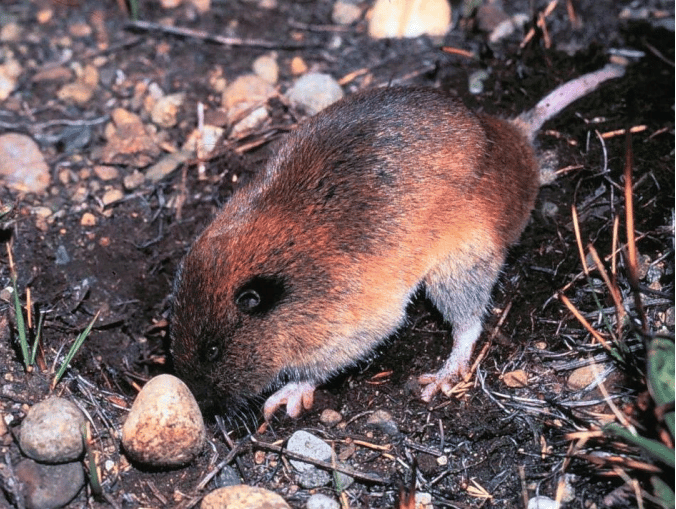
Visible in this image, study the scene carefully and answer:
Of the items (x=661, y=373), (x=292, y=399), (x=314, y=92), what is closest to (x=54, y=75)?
(x=314, y=92)

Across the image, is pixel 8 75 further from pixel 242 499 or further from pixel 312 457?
pixel 242 499

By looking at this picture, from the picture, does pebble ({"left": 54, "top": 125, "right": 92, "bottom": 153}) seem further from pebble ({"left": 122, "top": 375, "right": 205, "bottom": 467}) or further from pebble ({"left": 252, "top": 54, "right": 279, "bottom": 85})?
pebble ({"left": 122, "top": 375, "right": 205, "bottom": 467})

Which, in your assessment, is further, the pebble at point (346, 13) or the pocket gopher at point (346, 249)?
the pebble at point (346, 13)

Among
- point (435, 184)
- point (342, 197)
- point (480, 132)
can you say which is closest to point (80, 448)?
point (342, 197)

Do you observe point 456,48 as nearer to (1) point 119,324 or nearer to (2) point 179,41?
(2) point 179,41

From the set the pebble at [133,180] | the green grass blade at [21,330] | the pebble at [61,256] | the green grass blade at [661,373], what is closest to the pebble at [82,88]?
the pebble at [133,180]

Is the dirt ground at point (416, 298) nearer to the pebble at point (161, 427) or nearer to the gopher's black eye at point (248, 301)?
the pebble at point (161, 427)

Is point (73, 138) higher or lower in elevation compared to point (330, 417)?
higher
